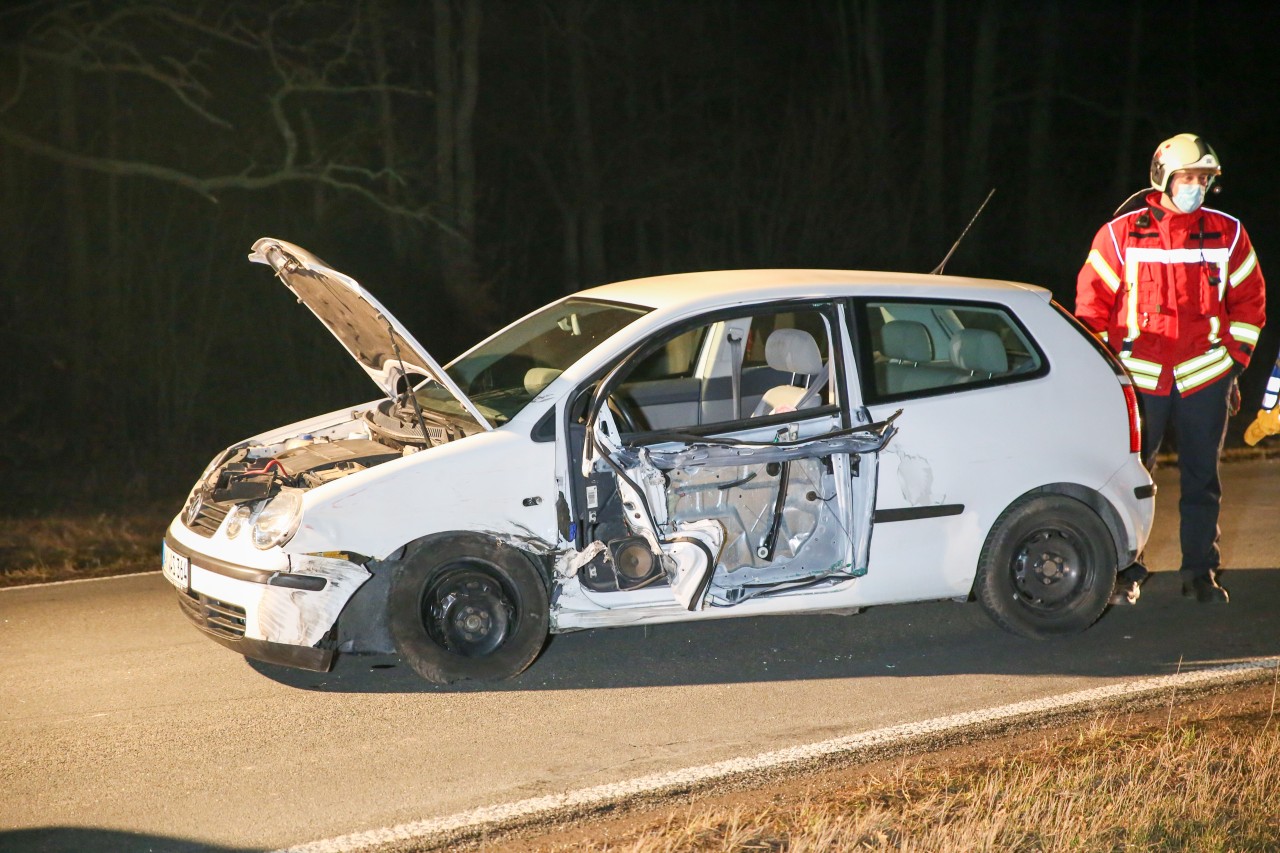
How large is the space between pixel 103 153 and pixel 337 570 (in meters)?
16.3

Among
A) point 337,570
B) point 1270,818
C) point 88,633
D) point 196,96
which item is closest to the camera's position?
point 1270,818

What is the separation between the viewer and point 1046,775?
182 inches

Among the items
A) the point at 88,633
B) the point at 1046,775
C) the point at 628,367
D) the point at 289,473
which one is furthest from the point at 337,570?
the point at 1046,775

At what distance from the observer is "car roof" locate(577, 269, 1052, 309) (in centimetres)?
611

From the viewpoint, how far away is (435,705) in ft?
18.4

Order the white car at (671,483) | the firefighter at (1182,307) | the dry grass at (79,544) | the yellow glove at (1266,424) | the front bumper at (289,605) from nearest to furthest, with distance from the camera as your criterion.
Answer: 1. the front bumper at (289,605)
2. the white car at (671,483)
3. the firefighter at (1182,307)
4. the yellow glove at (1266,424)
5. the dry grass at (79,544)

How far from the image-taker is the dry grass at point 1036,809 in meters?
4.15

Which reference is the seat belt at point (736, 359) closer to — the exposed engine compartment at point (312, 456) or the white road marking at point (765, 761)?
the exposed engine compartment at point (312, 456)

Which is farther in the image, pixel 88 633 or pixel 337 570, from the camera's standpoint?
→ pixel 88 633

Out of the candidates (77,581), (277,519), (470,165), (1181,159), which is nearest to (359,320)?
(277,519)

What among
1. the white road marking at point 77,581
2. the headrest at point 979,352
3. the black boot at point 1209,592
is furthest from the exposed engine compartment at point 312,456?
the black boot at point 1209,592

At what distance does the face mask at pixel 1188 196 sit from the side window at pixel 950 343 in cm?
104

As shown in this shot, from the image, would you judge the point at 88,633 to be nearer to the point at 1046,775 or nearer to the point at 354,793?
the point at 354,793

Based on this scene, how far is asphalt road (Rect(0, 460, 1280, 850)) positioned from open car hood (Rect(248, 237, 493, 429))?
1.26 m
